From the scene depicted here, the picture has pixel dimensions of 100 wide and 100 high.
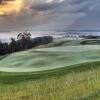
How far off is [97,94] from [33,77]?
63.4ft

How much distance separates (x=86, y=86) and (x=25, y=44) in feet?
417

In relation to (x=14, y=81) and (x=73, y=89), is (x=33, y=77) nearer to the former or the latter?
(x=14, y=81)

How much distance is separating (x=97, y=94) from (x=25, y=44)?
130177mm

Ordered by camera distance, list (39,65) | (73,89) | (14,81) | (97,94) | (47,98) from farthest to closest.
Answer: (39,65), (14,81), (73,89), (47,98), (97,94)

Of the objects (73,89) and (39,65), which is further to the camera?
(39,65)

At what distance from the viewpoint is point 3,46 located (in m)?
142

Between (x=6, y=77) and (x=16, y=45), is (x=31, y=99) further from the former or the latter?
(x=16, y=45)

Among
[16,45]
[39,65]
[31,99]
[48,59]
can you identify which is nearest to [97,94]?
[31,99]

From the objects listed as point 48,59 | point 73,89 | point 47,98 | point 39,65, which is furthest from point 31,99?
point 48,59

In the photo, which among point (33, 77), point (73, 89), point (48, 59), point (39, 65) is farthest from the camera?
point (48, 59)

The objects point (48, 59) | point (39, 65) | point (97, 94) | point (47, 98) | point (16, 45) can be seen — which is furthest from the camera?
point (16, 45)

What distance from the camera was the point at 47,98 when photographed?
17.5m

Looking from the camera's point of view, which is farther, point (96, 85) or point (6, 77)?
point (6, 77)

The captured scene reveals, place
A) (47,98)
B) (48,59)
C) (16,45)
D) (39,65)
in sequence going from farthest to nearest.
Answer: (16,45)
(48,59)
(39,65)
(47,98)
